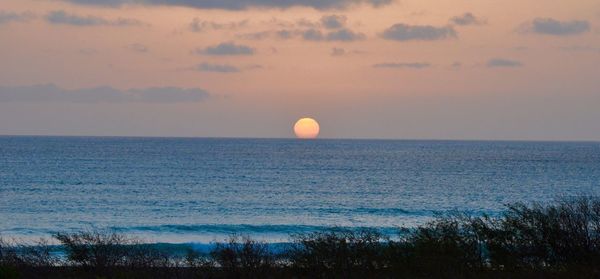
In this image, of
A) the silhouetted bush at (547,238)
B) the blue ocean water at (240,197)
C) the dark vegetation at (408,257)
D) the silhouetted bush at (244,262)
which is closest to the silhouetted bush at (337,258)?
the dark vegetation at (408,257)

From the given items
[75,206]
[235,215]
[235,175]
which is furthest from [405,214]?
[235,175]

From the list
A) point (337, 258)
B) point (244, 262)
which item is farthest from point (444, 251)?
point (244, 262)

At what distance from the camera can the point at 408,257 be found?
1781 cm

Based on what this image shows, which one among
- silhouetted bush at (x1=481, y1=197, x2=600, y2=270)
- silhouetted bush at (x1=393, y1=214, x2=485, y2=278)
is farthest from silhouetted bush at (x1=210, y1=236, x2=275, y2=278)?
silhouetted bush at (x1=481, y1=197, x2=600, y2=270)

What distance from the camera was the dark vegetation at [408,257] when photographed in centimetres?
1730

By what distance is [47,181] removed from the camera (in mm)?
83188

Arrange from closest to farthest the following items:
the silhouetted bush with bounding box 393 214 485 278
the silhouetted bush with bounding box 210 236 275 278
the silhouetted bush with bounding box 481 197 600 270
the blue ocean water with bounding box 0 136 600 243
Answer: the silhouetted bush with bounding box 393 214 485 278, the silhouetted bush with bounding box 210 236 275 278, the silhouetted bush with bounding box 481 197 600 270, the blue ocean water with bounding box 0 136 600 243

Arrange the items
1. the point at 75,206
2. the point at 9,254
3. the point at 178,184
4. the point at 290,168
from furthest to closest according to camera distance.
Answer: the point at 290,168, the point at 178,184, the point at 75,206, the point at 9,254

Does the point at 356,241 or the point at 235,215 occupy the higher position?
the point at 356,241

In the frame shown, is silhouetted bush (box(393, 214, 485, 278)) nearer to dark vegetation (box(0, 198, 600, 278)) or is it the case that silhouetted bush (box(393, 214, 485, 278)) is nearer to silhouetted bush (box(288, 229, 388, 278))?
dark vegetation (box(0, 198, 600, 278))

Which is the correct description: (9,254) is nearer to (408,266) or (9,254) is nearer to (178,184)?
(408,266)

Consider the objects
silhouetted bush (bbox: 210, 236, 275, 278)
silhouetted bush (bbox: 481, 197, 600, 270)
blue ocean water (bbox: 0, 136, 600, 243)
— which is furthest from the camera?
blue ocean water (bbox: 0, 136, 600, 243)

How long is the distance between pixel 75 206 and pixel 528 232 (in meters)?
44.8

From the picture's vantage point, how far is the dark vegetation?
1730cm
